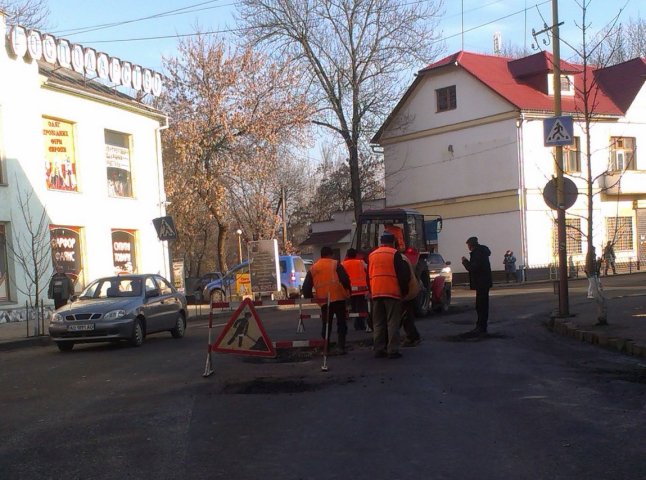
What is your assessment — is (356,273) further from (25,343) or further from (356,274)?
(25,343)

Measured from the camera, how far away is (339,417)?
22.5 feet

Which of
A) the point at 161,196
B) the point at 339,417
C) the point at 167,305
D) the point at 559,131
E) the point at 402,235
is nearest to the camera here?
the point at 339,417

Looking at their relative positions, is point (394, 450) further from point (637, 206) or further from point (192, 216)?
point (637, 206)

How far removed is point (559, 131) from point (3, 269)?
51.7ft

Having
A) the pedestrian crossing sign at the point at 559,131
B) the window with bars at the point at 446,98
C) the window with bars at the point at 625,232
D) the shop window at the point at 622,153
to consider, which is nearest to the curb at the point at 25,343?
the pedestrian crossing sign at the point at 559,131

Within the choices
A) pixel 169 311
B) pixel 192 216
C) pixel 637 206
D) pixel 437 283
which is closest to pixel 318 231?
pixel 192 216

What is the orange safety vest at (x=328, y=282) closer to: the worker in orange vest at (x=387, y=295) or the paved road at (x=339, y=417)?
the worker in orange vest at (x=387, y=295)

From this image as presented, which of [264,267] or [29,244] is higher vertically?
[29,244]

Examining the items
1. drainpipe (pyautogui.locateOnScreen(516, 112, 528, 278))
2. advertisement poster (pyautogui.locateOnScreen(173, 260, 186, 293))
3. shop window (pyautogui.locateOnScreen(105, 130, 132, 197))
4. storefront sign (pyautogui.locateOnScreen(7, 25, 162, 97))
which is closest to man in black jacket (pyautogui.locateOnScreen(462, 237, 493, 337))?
storefront sign (pyautogui.locateOnScreen(7, 25, 162, 97))

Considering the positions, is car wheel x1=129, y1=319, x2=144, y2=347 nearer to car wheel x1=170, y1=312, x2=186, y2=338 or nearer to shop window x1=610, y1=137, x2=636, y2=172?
car wheel x1=170, y1=312, x2=186, y2=338

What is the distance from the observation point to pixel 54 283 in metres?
18.4

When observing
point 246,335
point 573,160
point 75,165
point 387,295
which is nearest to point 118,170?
point 75,165

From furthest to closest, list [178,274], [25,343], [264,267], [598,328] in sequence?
[178,274] < [264,267] < [25,343] < [598,328]

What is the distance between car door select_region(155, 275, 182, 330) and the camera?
15.3m
